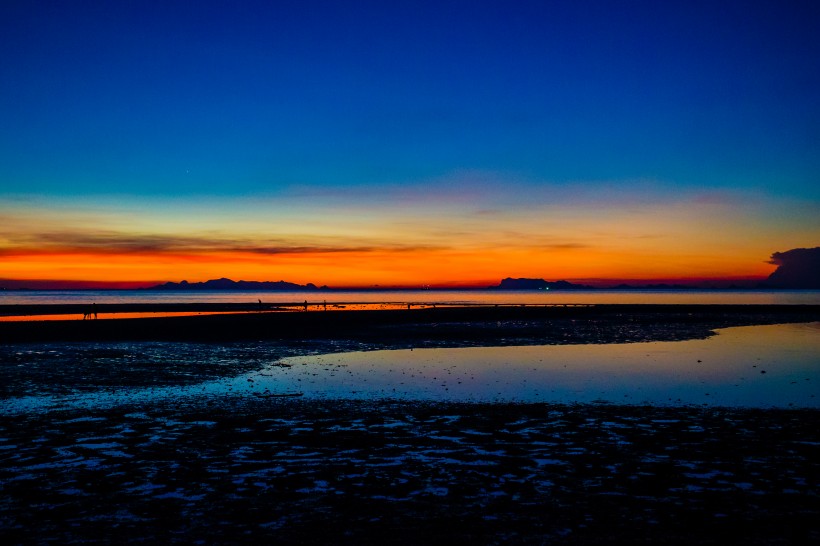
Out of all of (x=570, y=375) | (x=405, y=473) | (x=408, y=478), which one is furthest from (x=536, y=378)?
(x=408, y=478)

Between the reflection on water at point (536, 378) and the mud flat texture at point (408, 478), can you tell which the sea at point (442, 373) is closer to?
the reflection on water at point (536, 378)

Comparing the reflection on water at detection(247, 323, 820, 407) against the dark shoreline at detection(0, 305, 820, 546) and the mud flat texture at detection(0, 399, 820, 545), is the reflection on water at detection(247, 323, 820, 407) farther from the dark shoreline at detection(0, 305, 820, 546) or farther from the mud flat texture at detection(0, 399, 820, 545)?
the mud flat texture at detection(0, 399, 820, 545)

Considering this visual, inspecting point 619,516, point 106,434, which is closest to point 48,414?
point 106,434

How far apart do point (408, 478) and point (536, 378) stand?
51.0ft

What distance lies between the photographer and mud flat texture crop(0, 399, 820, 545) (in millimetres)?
9367

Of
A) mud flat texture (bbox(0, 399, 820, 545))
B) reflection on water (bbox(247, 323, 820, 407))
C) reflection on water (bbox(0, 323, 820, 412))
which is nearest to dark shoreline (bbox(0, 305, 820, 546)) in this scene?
mud flat texture (bbox(0, 399, 820, 545))

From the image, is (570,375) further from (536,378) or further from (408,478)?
(408,478)

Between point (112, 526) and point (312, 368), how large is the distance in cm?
2032

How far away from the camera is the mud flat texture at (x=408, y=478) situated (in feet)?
30.7

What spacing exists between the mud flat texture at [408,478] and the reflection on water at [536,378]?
3.08 meters

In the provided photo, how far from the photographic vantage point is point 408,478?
12.0m

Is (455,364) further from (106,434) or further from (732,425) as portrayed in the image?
(106,434)

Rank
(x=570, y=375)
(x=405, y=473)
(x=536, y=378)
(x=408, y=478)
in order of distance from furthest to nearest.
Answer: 1. (x=570, y=375)
2. (x=536, y=378)
3. (x=405, y=473)
4. (x=408, y=478)

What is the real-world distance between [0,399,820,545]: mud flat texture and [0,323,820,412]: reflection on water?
10.1 ft
